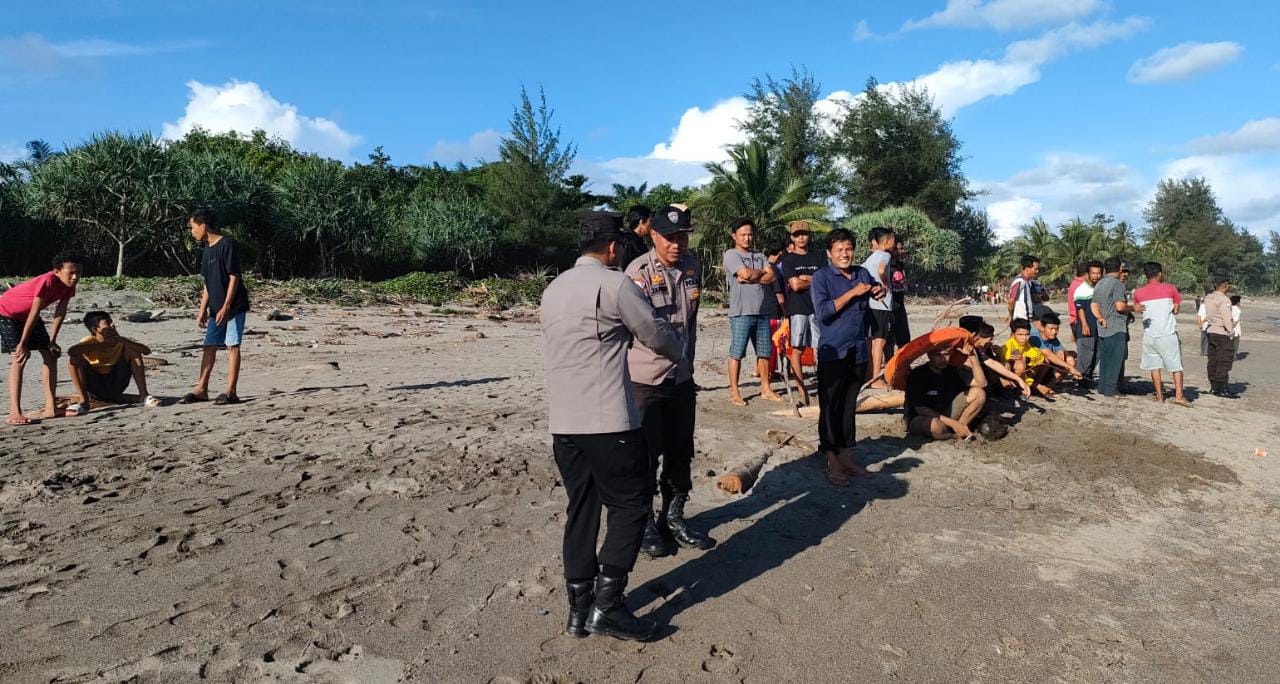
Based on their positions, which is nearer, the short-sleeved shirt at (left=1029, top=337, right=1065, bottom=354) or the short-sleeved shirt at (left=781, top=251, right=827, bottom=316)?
the short-sleeved shirt at (left=781, top=251, right=827, bottom=316)

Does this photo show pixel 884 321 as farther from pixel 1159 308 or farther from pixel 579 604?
pixel 579 604

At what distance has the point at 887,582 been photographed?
3.95 m

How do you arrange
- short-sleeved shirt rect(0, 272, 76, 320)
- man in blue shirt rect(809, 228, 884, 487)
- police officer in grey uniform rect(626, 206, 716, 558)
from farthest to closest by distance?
1. short-sleeved shirt rect(0, 272, 76, 320)
2. man in blue shirt rect(809, 228, 884, 487)
3. police officer in grey uniform rect(626, 206, 716, 558)

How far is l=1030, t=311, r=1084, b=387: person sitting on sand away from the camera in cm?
863

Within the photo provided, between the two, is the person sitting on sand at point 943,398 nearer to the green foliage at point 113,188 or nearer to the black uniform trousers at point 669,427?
the black uniform trousers at point 669,427

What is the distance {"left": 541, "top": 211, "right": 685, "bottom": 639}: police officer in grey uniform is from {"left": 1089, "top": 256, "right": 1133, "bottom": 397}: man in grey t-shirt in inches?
309

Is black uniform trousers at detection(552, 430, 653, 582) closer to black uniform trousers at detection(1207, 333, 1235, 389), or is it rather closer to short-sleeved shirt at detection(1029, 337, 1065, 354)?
short-sleeved shirt at detection(1029, 337, 1065, 354)

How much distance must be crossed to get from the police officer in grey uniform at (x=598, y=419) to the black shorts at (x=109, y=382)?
6.01 m

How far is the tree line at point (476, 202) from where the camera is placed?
23.5 meters

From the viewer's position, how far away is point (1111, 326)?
916 cm

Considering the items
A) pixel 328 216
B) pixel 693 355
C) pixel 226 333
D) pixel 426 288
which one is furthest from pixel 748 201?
pixel 693 355

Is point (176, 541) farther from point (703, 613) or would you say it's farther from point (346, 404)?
point (346, 404)

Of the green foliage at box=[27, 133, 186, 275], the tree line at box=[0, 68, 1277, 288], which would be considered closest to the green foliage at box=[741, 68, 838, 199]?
the tree line at box=[0, 68, 1277, 288]

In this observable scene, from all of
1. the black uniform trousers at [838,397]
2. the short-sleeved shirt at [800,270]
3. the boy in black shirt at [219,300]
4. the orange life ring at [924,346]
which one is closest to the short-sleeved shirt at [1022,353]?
the orange life ring at [924,346]
